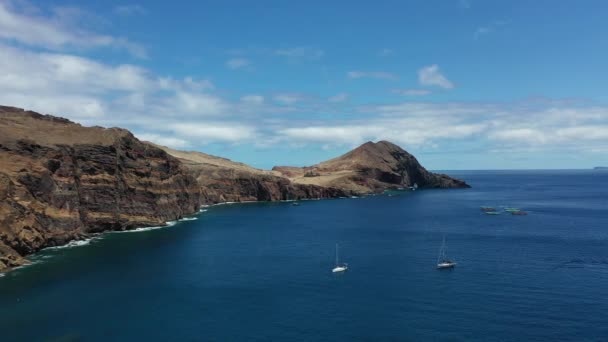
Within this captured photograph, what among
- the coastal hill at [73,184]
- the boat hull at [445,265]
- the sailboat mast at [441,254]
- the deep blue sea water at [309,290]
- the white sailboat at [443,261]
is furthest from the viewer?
the sailboat mast at [441,254]

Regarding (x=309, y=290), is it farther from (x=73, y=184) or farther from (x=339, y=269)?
(x=73, y=184)

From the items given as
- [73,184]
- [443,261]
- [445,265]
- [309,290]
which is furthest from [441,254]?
[73,184]

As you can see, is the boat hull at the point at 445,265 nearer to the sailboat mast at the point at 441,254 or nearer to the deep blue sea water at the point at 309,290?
the deep blue sea water at the point at 309,290

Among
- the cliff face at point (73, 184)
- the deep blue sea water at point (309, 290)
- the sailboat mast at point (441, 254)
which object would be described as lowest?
the deep blue sea water at point (309, 290)

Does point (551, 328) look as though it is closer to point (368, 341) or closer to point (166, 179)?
point (368, 341)

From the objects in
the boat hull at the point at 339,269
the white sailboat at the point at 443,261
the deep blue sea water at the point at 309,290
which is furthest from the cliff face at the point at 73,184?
the white sailboat at the point at 443,261

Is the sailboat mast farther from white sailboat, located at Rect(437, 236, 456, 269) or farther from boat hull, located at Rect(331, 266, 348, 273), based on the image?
boat hull, located at Rect(331, 266, 348, 273)

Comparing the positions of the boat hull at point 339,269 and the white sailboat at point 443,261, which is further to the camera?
the white sailboat at point 443,261

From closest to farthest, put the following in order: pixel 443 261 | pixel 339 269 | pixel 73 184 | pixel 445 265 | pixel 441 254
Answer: pixel 339 269 < pixel 445 265 < pixel 443 261 < pixel 441 254 < pixel 73 184
